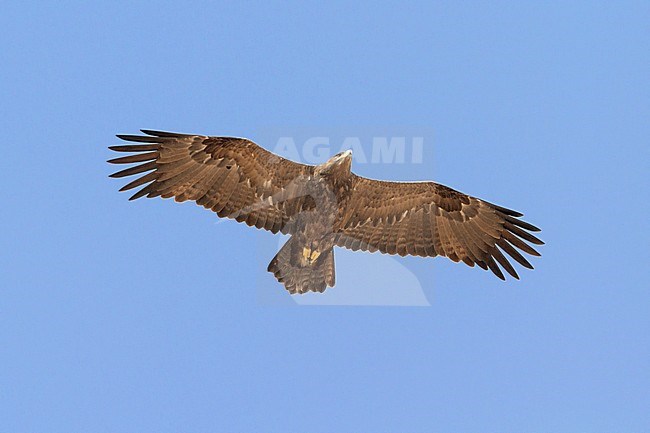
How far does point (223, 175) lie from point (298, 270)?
173cm

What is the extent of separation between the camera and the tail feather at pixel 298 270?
13867mm

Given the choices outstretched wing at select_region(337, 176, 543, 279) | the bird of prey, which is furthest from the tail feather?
outstretched wing at select_region(337, 176, 543, 279)

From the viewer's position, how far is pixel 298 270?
1391cm

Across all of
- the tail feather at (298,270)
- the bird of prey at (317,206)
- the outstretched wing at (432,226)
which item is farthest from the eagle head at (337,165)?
the tail feather at (298,270)

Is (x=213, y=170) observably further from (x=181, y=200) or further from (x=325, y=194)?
(x=325, y=194)

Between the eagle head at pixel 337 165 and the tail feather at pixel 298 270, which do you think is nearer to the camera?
the eagle head at pixel 337 165

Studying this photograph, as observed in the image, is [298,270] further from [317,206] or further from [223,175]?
[223,175]

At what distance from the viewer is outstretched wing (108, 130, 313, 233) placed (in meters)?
13.5

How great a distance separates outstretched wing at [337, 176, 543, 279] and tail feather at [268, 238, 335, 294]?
0.52 meters

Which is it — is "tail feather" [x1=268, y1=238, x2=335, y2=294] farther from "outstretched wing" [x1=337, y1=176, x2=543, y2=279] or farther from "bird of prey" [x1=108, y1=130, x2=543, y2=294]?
"outstretched wing" [x1=337, y1=176, x2=543, y2=279]

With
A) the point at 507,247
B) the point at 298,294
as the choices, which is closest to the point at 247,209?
the point at 298,294

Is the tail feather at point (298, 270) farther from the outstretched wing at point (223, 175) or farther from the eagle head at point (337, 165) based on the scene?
the eagle head at point (337, 165)

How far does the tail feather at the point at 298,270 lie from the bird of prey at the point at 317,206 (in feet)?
0.05

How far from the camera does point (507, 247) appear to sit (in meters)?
14.0
